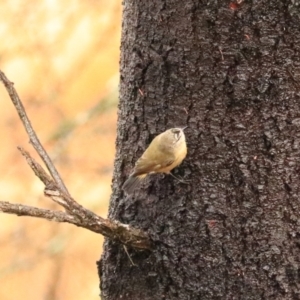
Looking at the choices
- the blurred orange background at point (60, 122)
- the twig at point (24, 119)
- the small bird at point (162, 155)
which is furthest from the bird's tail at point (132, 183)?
the blurred orange background at point (60, 122)

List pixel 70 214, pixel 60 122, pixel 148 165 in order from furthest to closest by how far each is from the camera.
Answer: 1. pixel 60 122
2. pixel 148 165
3. pixel 70 214

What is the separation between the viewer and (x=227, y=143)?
1715mm

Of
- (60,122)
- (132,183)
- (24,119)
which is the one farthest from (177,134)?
(60,122)

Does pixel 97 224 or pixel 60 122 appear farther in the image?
pixel 60 122

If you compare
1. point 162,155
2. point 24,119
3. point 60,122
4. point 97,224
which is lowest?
point 97,224

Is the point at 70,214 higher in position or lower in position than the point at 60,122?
lower

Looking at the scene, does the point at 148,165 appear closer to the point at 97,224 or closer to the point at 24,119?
the point at 97,224

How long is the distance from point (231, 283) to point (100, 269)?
0.45 meters

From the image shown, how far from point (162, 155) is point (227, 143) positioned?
0.17m

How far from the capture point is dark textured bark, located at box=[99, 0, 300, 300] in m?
1.68

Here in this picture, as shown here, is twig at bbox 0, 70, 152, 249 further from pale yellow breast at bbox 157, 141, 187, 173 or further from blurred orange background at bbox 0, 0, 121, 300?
blurred orange background at bbox 0, 0, 121, 300

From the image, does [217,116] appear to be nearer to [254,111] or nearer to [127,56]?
[254,111]

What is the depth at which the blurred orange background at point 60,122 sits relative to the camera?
517cm

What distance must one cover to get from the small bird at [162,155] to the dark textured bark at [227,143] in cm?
3
